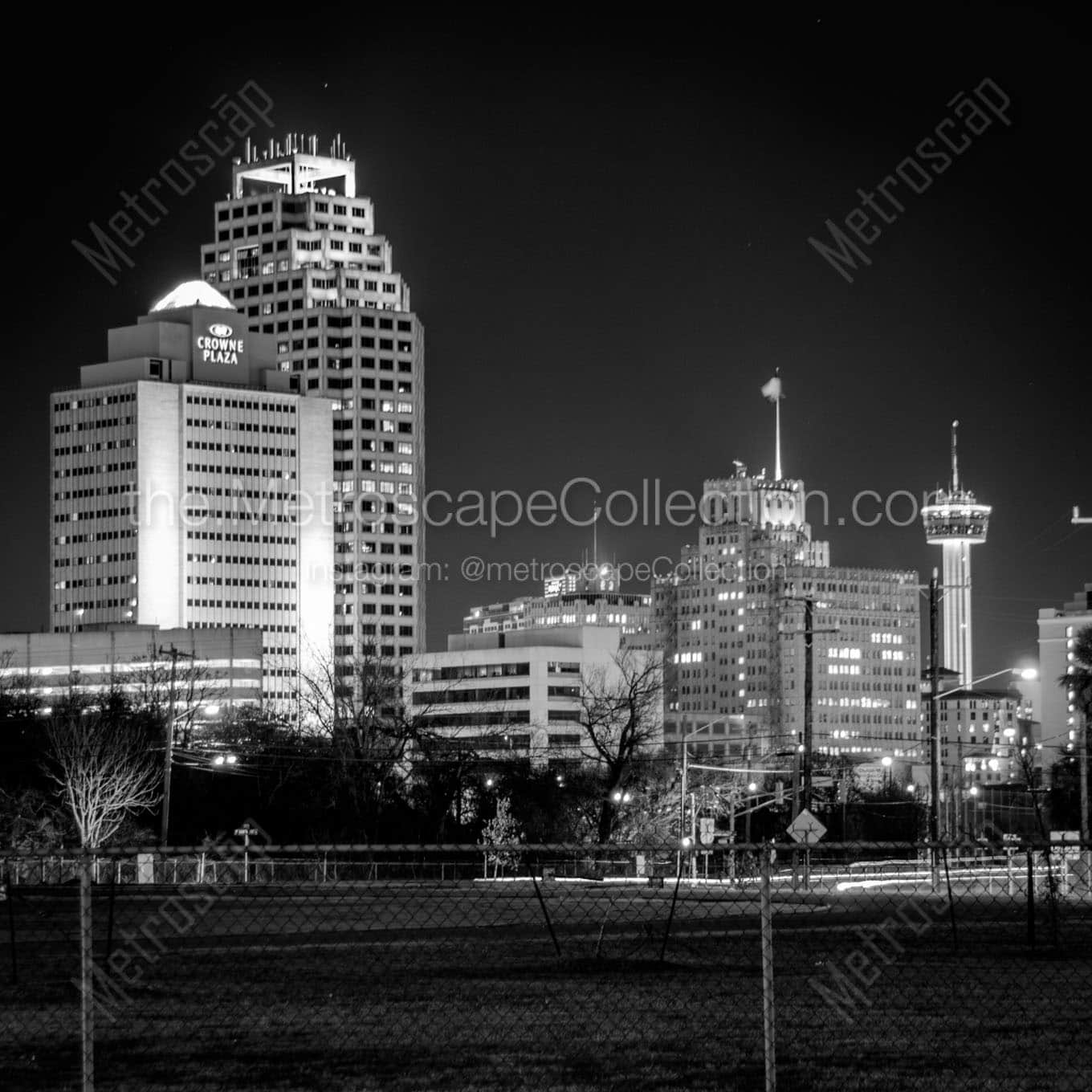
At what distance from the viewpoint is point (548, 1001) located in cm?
2138

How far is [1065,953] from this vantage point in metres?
28.2

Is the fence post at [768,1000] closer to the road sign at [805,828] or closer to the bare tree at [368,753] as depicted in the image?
the road sign at [805,828]

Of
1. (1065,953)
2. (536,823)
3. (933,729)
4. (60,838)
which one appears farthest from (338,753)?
(1065,953)

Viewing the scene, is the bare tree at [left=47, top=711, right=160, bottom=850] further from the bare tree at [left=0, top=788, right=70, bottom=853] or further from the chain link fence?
the chain link fence

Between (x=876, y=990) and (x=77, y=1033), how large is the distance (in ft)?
31.5

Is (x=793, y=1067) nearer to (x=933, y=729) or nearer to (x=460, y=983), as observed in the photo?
(x=460, y=983)

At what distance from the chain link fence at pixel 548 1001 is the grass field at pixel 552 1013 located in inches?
2.1

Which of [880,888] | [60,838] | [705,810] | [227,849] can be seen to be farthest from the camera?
[705,810]

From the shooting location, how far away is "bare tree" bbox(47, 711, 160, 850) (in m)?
71.9

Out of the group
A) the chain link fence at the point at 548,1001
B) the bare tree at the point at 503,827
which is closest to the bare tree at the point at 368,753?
the bare tree at the point at 503,827

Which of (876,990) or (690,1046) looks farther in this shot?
(876,990)

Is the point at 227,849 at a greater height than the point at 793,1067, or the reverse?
the point at 227,849

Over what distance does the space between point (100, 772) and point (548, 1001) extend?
53871mm

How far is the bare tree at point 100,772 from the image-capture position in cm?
7188
